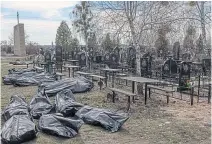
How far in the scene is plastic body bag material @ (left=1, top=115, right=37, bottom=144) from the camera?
189 inches

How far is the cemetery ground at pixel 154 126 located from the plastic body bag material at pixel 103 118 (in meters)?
0.11

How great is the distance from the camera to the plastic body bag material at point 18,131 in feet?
15.8

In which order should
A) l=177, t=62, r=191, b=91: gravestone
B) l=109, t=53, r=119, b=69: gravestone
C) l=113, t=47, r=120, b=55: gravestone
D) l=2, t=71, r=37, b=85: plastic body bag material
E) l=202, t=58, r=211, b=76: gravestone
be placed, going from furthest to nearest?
l=113, t=47, r=120, b=55: gravestone, l=109, t=53, r=119, b=69: gravestone, l=202, t=58, r=211, b=76: gravestone, l=2, t=71, r=37, b=85: plastic body bag material, l=177, t=62, r=191, b=91: gravestone

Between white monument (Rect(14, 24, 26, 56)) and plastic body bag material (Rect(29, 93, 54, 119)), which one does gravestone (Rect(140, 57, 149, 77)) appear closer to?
plastic body bag material (Rect(29, 93, 54, 119))

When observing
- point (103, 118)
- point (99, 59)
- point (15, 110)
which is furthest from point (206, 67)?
point (15, 110)

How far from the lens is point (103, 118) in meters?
6.16

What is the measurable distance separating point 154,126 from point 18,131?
280cm

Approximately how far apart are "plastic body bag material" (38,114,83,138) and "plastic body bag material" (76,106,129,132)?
0.65 m

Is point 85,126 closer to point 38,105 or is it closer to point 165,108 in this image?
point 38,105

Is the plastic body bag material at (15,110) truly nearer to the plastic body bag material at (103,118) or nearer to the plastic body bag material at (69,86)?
the plastic body bag material at (103,118)

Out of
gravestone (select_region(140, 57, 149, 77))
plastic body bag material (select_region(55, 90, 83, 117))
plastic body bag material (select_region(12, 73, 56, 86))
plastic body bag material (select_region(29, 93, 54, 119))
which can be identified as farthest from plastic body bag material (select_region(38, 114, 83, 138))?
gravestone (select_region(140, 57, 149, 77))

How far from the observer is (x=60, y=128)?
215 inches

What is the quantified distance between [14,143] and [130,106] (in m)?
3.95

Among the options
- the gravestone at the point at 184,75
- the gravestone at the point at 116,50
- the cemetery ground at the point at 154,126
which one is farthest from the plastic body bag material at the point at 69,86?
the gravestone at the point at 116,50
